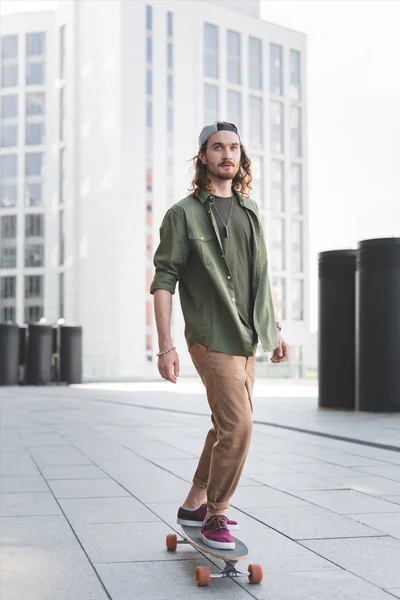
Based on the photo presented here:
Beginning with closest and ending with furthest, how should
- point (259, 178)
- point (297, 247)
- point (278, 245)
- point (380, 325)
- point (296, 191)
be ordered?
point (380, 325) < point (259, 178) < point (278, 245) < point (297, 247) < point (296, 191)

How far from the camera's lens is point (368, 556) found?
478cm

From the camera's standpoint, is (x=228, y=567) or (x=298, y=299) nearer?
(x=228, y=567)

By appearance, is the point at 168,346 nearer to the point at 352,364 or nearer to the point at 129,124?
the point at 352,364

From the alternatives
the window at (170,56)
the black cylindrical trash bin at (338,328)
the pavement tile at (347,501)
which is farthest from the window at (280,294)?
the pavement tile at (347,501)

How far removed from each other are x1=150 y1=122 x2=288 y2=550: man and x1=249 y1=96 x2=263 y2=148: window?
63452mm

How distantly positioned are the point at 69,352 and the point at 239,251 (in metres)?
29.4

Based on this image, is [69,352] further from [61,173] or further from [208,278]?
[61,173]

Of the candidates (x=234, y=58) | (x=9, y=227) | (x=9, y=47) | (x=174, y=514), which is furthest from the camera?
(x=9, y=47)

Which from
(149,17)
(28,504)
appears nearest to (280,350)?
(28,504)

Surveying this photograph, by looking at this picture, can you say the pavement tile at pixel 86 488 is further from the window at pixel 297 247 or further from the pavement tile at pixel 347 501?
the window at pixel 297 247

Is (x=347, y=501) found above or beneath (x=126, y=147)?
beneath

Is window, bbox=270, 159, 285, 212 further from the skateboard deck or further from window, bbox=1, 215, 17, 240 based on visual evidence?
the skateboard deck

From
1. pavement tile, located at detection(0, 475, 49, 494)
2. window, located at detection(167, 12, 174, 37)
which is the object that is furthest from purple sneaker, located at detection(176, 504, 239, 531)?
window, located at detection(167, 12, 174, 37)

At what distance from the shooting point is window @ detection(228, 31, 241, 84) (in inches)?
2594
